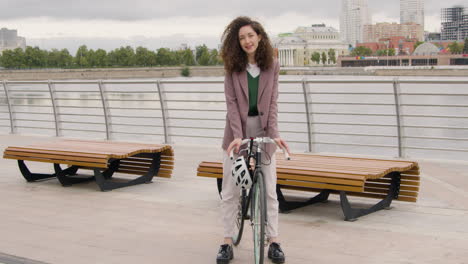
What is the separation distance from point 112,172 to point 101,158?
101 cm

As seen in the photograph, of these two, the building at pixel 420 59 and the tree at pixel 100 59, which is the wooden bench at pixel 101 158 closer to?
the tree at pixel 100 59

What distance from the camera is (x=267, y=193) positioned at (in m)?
4.07

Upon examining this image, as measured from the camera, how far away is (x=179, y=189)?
6.88 meters

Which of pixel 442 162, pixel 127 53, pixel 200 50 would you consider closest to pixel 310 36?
pixel 200 50

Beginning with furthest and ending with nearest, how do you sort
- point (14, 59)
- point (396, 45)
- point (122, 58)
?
1. point (396, 45)
2. point (122, 58)
3. point (14, 59)

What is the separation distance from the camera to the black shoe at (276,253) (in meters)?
4.09

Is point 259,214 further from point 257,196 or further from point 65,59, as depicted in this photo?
point 65,59

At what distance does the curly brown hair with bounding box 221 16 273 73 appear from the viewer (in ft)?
13.2

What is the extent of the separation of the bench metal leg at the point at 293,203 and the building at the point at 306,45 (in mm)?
150747

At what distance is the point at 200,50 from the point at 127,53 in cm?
2226

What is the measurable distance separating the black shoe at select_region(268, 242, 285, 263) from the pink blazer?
0.65 meters

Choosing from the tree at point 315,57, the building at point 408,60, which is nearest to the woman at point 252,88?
the building at point 408,60

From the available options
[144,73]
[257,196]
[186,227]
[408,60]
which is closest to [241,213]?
[257,196]

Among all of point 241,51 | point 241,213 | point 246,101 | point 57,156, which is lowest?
point 241,213
